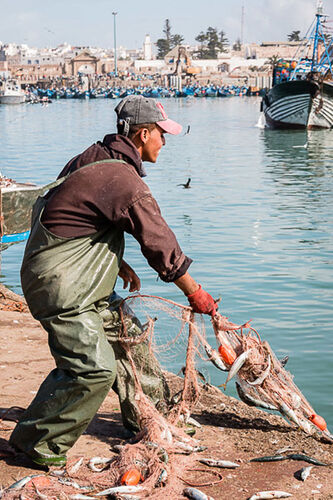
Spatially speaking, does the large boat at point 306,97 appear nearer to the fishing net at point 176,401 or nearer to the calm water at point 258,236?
the calm water at point 258,236

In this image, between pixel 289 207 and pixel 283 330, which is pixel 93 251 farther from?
pixel 289 207

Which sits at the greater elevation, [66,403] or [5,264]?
[66,403]

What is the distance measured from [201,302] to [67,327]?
84 cm

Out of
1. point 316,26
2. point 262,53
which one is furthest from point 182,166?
point 262,53

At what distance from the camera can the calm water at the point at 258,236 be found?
29.7 ft

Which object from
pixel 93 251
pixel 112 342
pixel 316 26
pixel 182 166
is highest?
pixel 316 26

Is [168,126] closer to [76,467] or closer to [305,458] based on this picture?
[76,467]

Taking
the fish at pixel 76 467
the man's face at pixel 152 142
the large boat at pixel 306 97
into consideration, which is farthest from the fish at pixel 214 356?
the large boat at pixel 306 97

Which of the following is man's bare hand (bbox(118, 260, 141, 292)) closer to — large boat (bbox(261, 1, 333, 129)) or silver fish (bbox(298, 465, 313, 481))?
silver fish (bbox(298, 465, 313, 481))

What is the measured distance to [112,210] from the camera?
12.7 feet

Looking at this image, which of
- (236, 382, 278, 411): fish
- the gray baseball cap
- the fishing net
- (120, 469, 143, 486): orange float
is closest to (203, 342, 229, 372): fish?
the fishing net

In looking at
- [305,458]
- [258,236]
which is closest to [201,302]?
[305,458]

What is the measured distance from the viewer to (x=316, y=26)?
45.4 m

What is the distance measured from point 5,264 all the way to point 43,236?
33.0 ft
